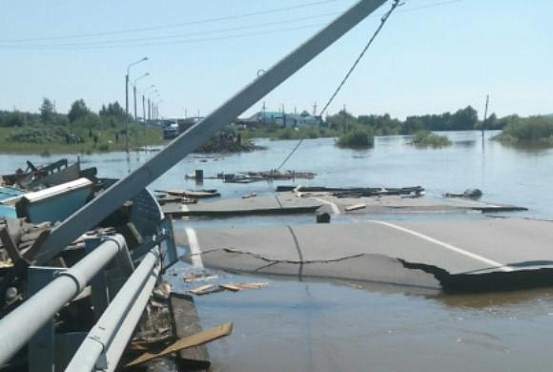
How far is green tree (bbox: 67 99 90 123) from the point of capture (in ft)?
434

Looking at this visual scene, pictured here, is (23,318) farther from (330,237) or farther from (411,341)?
(330,237)

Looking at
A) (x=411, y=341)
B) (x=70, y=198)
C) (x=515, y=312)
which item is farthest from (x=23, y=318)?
(x=70, y=198)

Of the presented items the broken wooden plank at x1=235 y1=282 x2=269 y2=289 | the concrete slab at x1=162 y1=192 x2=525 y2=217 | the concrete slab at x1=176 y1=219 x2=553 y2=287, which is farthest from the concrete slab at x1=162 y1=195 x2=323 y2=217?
the broken wooden plank at x1=235 y1=282 x2=269 y2=289

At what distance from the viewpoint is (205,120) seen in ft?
24.5

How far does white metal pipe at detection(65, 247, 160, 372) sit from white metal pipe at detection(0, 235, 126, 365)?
256 mm

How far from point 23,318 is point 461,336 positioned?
20.3 feet

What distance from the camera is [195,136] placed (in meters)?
7.42

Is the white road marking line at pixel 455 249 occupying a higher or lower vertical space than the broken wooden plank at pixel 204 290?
higher

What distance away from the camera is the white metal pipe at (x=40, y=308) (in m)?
2.11

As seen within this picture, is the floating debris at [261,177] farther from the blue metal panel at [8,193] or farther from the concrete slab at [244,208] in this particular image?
the blue metal panel at [8,193]

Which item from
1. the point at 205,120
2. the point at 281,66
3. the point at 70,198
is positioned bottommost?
the point at 70,198

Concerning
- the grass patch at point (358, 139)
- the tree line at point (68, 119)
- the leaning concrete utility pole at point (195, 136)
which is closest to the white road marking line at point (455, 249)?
the leaning concrete utility pole at point (195, 136)

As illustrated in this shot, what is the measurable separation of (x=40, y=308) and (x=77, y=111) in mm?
139463

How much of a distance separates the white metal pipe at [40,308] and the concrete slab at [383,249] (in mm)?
7236
